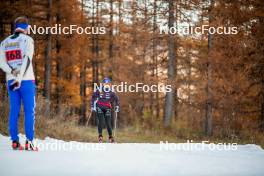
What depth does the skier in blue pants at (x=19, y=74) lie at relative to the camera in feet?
19.0

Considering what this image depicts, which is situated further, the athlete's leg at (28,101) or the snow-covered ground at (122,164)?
the athlete's leg at (28,101)

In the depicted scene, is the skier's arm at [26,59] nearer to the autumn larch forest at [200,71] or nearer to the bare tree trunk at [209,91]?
the autumn larch forest at [200,71]

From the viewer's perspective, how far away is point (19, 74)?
574 cm

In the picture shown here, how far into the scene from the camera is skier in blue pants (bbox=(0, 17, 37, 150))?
5793 mm

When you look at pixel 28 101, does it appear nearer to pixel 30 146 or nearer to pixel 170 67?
pixel 30 146

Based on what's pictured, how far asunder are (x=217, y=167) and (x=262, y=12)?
1315 centimetres

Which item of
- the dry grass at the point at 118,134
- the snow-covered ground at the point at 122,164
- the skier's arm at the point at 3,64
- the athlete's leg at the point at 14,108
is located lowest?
the dry grass at the point at 118,134

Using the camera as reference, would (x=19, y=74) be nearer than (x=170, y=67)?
Yes

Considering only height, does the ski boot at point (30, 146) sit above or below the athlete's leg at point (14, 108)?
below

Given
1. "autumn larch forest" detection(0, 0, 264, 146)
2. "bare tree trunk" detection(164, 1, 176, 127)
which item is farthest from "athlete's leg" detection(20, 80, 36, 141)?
"bare tree trunk" detection(164, 1, 176, 127)

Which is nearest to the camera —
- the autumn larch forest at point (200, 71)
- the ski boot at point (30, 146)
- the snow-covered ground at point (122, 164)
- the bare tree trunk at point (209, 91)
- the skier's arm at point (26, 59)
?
the snow-covered ground at point (122, 164)

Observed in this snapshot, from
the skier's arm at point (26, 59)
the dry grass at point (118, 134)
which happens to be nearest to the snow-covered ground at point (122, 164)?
the skier's arm at point (26, 59)

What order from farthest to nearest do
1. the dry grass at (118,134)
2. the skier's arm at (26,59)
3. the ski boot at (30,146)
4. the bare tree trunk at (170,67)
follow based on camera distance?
the bare tree trunk at (170,67)
the dry grass at (118,134)
the ski boot at (30,146)
the skier's arm at (26,59)

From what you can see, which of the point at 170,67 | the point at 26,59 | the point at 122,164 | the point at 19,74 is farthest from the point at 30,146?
the point at 170,67
